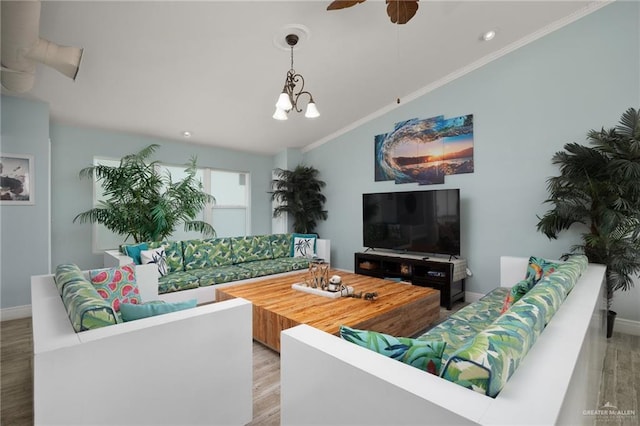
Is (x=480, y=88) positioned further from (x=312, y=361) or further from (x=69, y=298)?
(x=69, y=298)

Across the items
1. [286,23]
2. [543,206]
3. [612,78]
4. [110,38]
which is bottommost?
[543,206]

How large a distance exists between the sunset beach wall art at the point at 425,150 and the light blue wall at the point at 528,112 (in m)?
0.11

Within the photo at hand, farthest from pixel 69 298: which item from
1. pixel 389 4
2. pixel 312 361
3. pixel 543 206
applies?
pixel 543 206

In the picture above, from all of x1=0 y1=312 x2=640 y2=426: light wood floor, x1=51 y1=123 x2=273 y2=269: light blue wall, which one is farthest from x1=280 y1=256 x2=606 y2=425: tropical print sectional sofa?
x1=51 y1=123 x2=273 y2=269: light blue wall

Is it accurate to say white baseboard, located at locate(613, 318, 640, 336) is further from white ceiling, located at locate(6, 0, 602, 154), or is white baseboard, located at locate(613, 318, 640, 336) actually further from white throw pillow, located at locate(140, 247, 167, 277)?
white throw pillow, located at locate(140, 247, 167, 277)

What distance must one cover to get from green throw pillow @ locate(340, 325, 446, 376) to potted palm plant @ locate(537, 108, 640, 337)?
2.62 m

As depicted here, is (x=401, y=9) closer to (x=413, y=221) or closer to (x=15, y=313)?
(x=413, y=221)

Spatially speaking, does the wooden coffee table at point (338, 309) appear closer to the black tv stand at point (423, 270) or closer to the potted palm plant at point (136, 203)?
the black tv stand at point (423, 270)

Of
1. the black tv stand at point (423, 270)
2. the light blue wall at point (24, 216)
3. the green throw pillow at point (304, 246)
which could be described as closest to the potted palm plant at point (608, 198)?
the black tv stand at point (423, 270)

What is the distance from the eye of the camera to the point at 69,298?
1.43 m

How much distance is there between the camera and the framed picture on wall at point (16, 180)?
3219 millimetres

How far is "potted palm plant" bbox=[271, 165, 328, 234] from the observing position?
544 centimetres

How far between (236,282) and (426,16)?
3484mm

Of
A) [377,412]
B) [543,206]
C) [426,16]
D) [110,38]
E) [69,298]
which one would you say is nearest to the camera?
[377,412]
